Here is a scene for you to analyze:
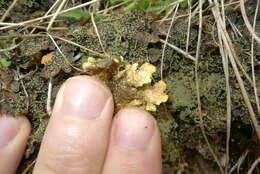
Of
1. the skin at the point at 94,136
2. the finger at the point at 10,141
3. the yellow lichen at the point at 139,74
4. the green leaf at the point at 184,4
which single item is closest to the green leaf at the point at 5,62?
the finger at the point at 10,141

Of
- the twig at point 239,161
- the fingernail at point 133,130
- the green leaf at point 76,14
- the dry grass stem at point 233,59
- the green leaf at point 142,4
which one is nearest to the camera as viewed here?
the fingernail at point 133,130

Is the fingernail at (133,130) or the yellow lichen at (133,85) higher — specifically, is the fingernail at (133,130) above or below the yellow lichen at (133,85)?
below

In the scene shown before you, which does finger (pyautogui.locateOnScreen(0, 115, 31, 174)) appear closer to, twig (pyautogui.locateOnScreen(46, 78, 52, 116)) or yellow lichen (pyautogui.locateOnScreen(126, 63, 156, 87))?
twig (pyautogui.locateOnScreen(46, 78, 52, 116))

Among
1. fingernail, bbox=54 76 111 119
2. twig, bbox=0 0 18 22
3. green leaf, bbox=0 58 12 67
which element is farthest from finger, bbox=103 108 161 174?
twig, bbox=0 0 18 22

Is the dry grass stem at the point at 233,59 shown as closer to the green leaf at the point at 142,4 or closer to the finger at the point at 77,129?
the green leaf at the point at 142,4

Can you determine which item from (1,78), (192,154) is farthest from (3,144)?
(192,154)

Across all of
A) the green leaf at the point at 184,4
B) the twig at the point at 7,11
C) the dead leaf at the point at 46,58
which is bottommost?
the dead leaf at the point at 46,58

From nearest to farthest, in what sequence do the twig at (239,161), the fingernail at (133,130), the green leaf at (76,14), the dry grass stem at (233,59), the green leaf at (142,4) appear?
the fingernail at (133,130)
the dry grass stem at (233,59)
the twig at (239,161)
the green leaf at (76,14)
the green leaf at (142,4)
